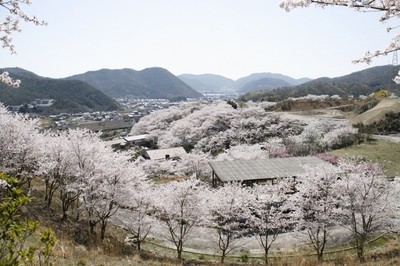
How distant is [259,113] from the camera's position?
59500 mm

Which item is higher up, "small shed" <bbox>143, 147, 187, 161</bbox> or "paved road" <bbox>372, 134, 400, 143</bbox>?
"paved road" <bbox>372, 134, 400, 143</bbox>

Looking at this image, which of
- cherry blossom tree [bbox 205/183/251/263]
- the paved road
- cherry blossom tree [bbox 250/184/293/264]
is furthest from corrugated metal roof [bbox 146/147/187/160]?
cherry blossom tree [bbox 205/183/251/263]

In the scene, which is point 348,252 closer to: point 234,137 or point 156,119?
point 234,137

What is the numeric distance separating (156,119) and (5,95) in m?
97.1

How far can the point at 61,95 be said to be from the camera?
564ft

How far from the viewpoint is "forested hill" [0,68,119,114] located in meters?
150

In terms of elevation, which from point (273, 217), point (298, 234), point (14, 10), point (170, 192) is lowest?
point (298, 234)

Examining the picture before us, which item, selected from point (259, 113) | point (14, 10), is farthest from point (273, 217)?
point (259, 113)

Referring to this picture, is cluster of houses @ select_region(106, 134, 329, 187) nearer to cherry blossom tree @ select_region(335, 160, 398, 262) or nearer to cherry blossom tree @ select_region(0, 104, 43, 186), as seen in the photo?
cherry blossom tree @ select_region(335, 160, 398, 262)

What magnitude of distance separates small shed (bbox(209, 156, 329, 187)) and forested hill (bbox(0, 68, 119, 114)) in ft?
457

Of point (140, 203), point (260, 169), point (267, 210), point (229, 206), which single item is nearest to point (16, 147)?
point (140, 203)

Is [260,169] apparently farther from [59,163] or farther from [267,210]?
[59,163]

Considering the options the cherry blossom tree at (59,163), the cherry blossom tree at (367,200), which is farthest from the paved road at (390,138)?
the cherry blossom tree at (59,163)

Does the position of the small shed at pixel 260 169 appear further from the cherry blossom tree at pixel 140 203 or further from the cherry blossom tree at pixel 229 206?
the cherry blossom tree at pixel 140 203
